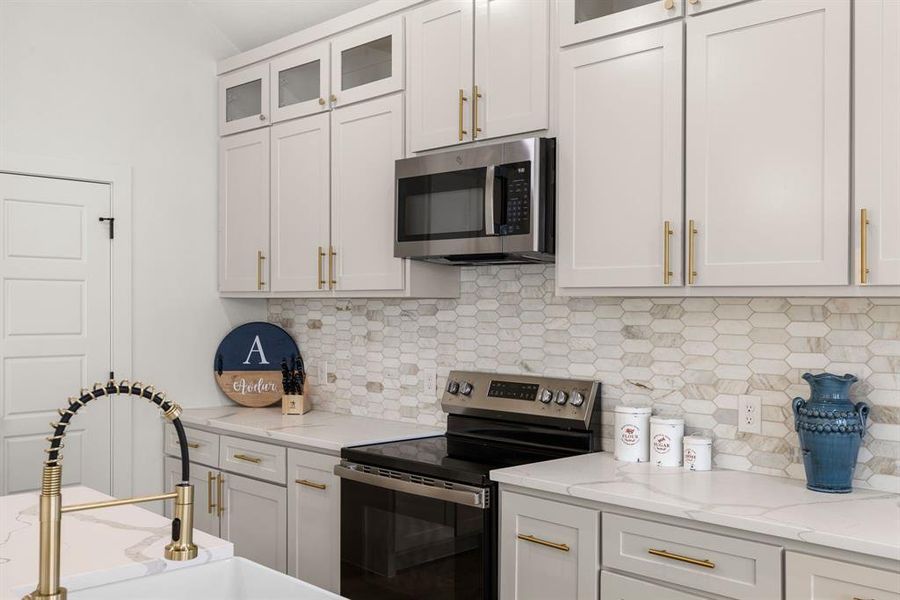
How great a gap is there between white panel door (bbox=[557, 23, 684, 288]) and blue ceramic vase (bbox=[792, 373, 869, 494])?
0.49m

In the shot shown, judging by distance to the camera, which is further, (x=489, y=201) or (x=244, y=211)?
(x=244, y=211)

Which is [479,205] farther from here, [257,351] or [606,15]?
[257,351]

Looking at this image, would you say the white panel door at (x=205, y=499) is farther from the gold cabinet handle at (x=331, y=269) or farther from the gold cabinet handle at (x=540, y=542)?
the gold cabinet handle at (x=540, y=542)

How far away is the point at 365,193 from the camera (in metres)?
3.36

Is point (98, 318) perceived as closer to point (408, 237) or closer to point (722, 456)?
point (408, 237)

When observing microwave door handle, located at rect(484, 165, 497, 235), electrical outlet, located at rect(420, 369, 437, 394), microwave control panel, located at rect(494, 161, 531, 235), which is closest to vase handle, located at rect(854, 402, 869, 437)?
microwave control panel, located at rect(494, 161, 531, 235)

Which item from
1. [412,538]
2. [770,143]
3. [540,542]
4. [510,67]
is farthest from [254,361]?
[770,143]

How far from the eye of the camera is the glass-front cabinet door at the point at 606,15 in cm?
241

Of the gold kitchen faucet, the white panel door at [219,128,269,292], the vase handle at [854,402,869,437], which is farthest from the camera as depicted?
the white panel door at [219,128,269,292]

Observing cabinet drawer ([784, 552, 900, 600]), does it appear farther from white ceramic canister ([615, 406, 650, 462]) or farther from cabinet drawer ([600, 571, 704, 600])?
white ceramic canister ([615, 406, 650, 462])

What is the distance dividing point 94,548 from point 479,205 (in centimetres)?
162

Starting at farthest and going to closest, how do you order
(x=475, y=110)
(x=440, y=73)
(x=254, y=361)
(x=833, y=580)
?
1. (x=254, y=361)
2. (x=440, y=73)
3. (x=475, y=110)
4. (x=833, y=580)

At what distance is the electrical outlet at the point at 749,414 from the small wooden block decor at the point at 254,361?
7.60 feet

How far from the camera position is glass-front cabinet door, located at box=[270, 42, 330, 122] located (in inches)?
142
